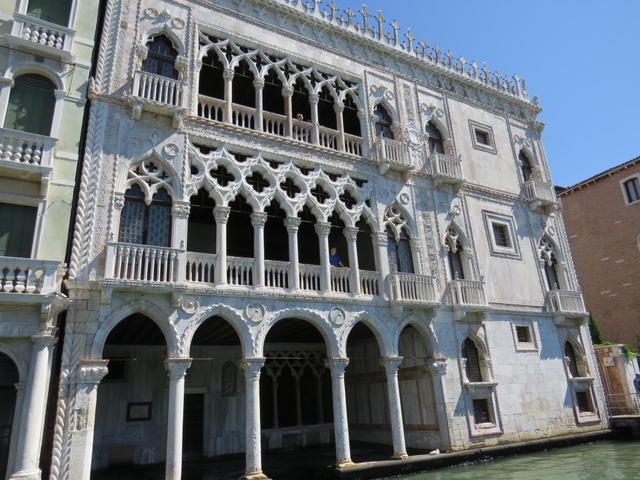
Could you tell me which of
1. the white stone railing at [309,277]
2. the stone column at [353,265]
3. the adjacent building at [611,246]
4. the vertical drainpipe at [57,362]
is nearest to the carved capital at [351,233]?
the stone column at [353,265]

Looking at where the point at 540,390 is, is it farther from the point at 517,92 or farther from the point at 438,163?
the point at 517,92

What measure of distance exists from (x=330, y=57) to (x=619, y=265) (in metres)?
21.1

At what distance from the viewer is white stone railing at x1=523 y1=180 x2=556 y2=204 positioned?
19.6m

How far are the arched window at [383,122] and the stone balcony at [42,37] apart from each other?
9.84m

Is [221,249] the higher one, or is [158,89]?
[158,89]

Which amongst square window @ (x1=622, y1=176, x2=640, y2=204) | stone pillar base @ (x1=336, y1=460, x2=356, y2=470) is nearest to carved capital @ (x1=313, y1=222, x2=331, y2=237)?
stone pillar base @ (x1=336, y1=460, x2=356, y2=470)

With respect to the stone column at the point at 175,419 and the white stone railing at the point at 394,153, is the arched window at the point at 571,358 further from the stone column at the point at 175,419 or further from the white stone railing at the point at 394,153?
the stone column at the point at 175,419

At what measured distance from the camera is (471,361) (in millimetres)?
15641

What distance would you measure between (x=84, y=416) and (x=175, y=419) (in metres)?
1.81

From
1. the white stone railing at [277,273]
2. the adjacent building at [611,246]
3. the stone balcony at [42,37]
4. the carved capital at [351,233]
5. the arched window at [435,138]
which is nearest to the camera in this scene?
the stone balcony at [42,37]

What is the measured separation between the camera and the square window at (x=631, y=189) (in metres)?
25.9

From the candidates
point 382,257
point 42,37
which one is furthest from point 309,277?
point 42,37

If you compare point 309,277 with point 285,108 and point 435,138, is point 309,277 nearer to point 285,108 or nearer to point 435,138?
point 285,108

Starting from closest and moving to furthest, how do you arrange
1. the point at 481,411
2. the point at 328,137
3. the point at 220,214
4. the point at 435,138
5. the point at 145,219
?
the point at 145,219, the point at 220,214, the point at 481,411, the point at 328,137, the point at 435,138
